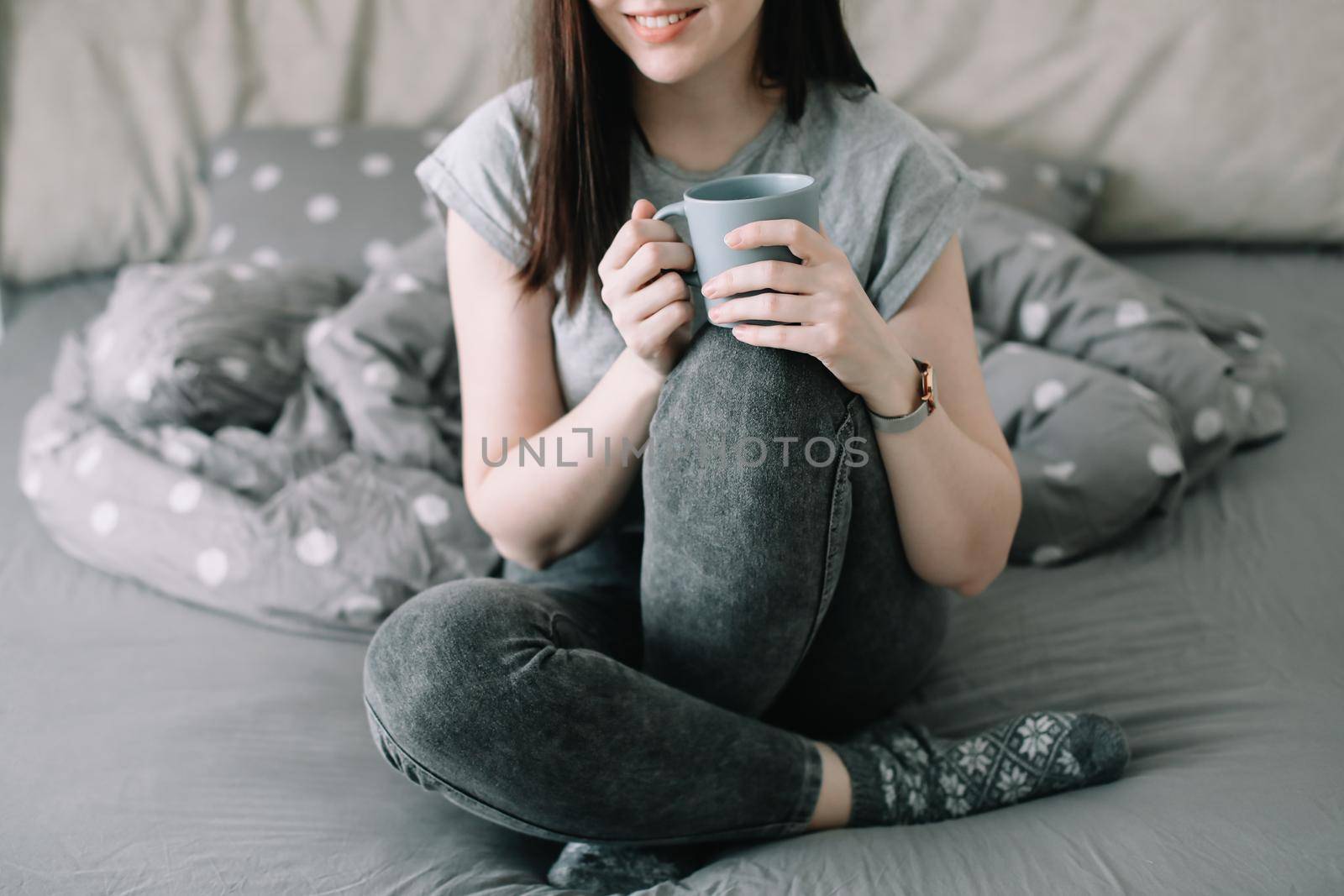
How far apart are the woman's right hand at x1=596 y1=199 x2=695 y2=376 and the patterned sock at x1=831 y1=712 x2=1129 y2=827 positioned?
37 cm

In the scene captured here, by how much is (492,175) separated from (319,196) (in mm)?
843

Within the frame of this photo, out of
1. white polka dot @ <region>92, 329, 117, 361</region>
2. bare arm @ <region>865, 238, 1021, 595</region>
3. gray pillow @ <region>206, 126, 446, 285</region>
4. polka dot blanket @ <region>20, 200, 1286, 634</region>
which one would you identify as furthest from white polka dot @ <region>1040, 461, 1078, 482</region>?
white polka dot @ <region>92, 329, 117, 361</region>

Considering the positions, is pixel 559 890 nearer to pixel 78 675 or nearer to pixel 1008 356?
pixel 78 675

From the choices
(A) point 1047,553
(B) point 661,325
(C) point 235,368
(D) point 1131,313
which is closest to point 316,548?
(C) point 235,368

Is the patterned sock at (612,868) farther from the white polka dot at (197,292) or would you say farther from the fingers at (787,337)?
the white polka dot at (197,292)

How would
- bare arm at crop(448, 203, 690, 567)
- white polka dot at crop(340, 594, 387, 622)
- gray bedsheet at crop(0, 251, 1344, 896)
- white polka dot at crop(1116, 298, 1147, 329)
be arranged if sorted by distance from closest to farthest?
gray bedsheet at crop(0, 251, 1344, 896)
bare arm at crop(448, 203, 690, 567)
white polka dot at crop(340, 594, 387, 622)
white polka dot at crop(1116, 298, 1147, 329)

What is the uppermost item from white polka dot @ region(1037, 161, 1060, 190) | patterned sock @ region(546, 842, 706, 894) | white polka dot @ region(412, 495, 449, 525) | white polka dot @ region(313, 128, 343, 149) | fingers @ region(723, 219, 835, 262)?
fingers @ region(723, 219, 835, 262)

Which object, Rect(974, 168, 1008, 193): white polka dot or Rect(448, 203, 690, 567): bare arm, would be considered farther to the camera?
Rect(974, 168, 1008, 193): white polka dot

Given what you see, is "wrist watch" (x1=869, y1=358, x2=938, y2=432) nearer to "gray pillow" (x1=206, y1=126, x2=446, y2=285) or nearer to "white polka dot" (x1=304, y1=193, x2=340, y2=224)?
"gray pillow" (x1=206, y1=126, x2=446, y2=285)

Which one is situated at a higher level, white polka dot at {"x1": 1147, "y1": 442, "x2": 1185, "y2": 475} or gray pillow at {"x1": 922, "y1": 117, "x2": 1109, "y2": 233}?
gray pillow at {"x1": 922, "y1": 117, "x2": 1109, "y2": 233}

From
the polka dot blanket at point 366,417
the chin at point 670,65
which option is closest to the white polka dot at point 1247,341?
the polka dot blanket at point 366,417

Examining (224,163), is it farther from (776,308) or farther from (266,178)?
(776,308)

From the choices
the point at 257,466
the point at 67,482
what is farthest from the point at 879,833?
the point at 67,482

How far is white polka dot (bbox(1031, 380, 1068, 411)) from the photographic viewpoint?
1.25 m
